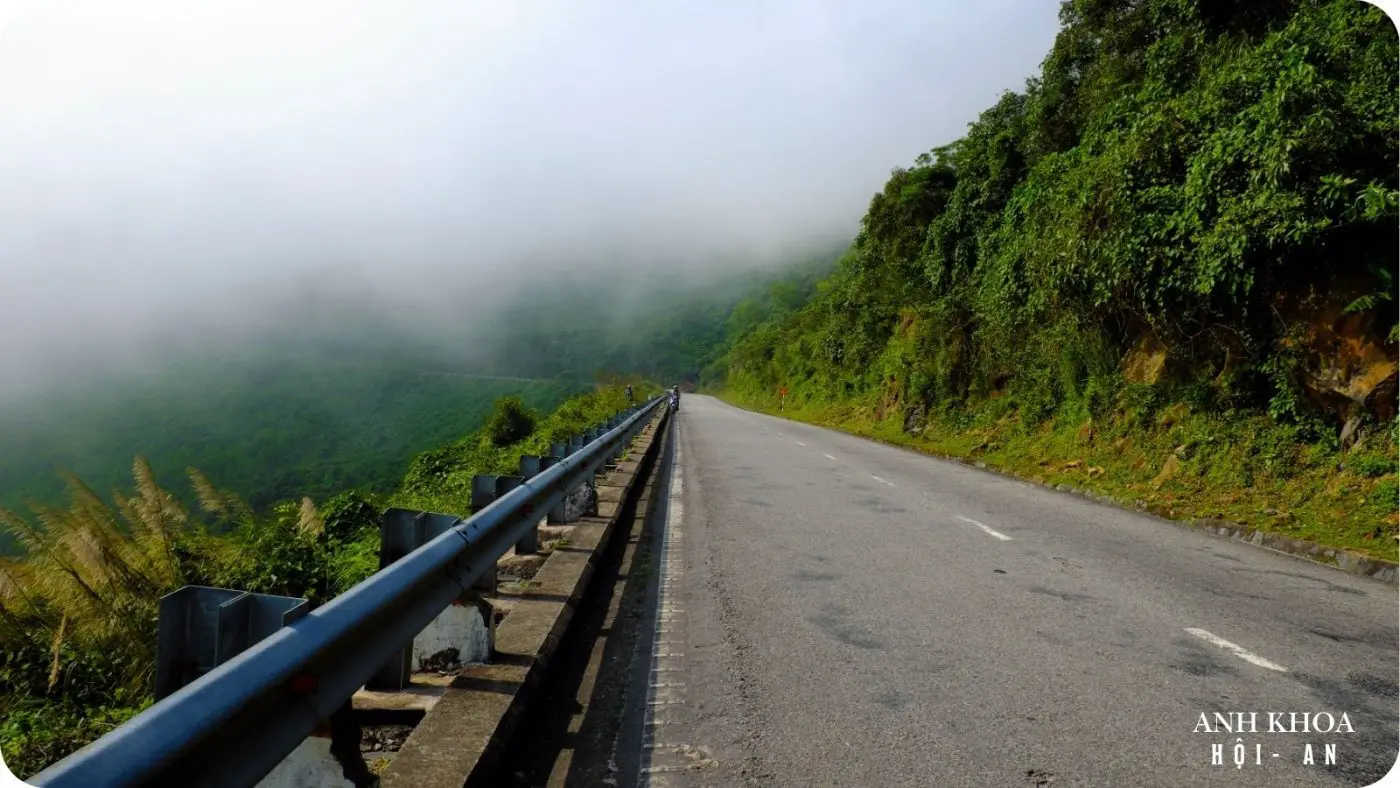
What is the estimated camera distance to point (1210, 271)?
1068 centimetres

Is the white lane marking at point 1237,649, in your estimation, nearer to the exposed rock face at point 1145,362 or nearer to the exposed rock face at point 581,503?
the exposed rock face at point 581,503

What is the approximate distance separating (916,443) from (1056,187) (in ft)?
30.1

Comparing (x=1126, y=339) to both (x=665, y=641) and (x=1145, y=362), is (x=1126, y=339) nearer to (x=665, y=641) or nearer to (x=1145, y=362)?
(x=1145, y=362)

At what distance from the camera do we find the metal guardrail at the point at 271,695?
1312 mm

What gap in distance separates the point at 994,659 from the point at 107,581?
17.1ft

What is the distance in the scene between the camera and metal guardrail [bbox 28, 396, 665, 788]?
4.30 feet

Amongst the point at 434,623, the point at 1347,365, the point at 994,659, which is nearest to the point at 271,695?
the point at 434,623

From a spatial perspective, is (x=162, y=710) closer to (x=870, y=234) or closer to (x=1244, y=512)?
(x=1244, y=512)

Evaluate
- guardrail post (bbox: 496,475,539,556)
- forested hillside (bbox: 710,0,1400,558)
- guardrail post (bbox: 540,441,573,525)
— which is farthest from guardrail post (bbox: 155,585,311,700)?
forested hillside (bbox: 710,0,1400,558)

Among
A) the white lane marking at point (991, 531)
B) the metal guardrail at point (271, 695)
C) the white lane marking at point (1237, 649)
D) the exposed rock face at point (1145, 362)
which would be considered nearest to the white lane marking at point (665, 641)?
the metal guardrail at point (271, 695)

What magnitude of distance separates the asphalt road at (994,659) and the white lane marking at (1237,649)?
0.07 feet

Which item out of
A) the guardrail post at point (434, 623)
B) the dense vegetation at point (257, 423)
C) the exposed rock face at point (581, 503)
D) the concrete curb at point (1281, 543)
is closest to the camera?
the guardrail post at point (434, 623)

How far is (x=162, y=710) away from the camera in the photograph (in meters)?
1.40

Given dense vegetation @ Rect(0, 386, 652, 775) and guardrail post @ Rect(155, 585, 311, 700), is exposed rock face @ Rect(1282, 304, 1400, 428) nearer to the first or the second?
dense vegetation @ Rect(0, 386, 652, 775)
